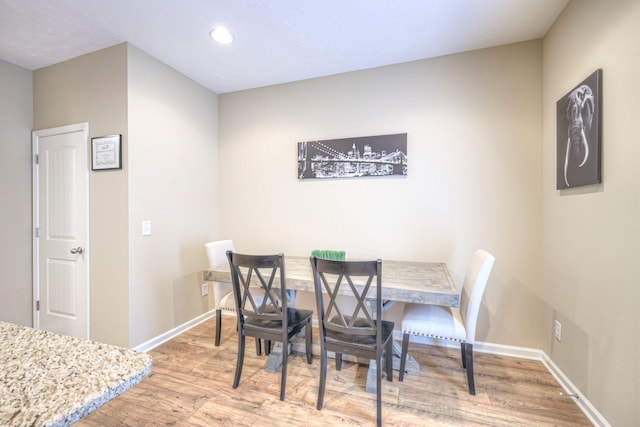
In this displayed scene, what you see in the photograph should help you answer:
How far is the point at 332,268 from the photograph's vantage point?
1.63 meters

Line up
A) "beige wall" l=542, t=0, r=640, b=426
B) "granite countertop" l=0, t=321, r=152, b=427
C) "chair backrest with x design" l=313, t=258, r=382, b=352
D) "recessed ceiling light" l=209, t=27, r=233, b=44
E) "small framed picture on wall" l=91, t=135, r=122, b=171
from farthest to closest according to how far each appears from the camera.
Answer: "small framed picture on wall" l=91, t=135, r=122, b=171, "recessed ceiling light" l=209, t=27, r=233, b=44, "chair backrest with x design" l=313, t=258, r=382, b=352, "beige wall" l=542, t=0, r=640, b=426, "granite countertop" l=0, t=321, r=152, b=427

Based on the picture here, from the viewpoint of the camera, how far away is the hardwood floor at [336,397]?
1.69 metres

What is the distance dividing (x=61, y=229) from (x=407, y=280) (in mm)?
3107

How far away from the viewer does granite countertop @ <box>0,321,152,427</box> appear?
55cm

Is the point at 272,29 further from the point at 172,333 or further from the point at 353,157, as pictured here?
the point at 172,333

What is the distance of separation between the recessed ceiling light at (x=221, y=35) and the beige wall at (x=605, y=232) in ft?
8.03

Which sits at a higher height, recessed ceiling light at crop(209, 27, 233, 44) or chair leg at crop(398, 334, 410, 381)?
recessed ceiling light at crop(209, 27, 233, 44)

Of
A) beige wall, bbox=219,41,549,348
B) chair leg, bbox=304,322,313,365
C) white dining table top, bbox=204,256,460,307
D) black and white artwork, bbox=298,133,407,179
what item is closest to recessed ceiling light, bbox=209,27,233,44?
beige wall, bbox=219,41,549,348

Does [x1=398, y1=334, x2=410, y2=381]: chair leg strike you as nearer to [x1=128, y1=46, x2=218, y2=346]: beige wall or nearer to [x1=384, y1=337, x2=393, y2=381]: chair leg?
[x1=384, y1=337, x2=393, y2=381]: chair leg

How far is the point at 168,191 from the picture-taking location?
2.71 meters

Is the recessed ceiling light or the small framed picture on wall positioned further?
the small framed picture on wall

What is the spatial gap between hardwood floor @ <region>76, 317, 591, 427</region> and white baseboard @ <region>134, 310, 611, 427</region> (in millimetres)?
50

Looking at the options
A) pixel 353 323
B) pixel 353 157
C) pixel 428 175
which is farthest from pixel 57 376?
pixel 428 175

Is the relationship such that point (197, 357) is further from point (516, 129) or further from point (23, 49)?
point (516, 129)
